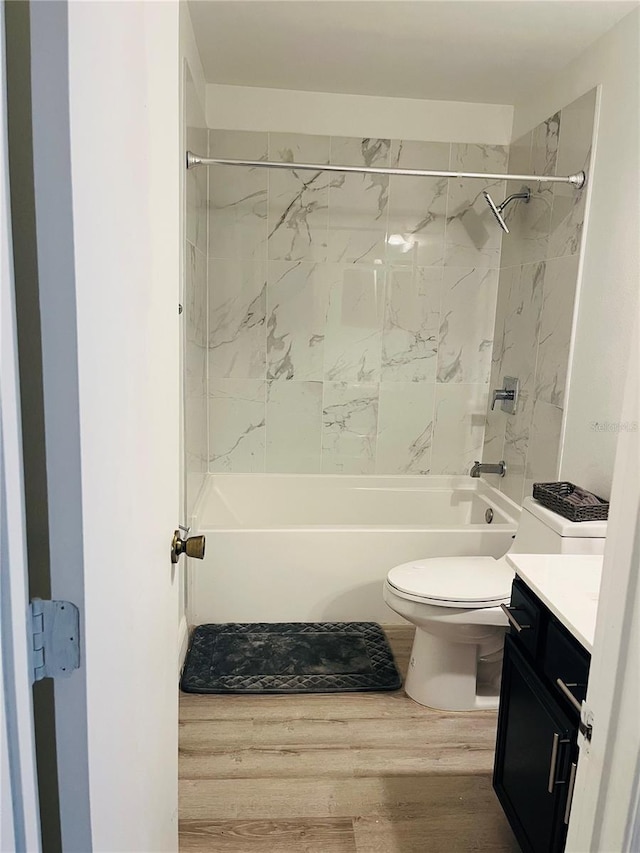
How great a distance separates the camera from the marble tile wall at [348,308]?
10.7 feet

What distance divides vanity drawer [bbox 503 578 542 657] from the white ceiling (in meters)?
1.97

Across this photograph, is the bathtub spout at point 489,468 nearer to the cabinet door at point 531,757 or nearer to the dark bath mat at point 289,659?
the dark bath mat at point 289,659

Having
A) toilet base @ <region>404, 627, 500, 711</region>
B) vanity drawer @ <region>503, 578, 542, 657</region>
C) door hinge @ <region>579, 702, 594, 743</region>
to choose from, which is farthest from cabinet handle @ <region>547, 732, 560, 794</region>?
toilet base @ <region>404, 627, 500, 711</region>

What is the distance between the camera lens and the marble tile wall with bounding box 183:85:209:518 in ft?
8.35

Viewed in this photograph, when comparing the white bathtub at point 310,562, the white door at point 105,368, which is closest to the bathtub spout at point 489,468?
the white bathtub at point 310,562

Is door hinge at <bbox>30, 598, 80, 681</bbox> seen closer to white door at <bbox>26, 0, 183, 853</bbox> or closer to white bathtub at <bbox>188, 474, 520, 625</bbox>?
white door at <bbox>26, 0, 183, 853</bbox>

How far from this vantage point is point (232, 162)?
8.50 feet

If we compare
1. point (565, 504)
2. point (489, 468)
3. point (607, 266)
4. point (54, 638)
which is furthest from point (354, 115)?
point (54, 638)

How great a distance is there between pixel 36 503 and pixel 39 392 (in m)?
0.13

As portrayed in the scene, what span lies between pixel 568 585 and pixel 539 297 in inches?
69.5

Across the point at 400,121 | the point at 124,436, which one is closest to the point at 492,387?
the point at 400,121

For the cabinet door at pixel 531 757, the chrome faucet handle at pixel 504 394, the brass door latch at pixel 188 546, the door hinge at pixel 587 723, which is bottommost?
the cabinet door at pixel 531 757

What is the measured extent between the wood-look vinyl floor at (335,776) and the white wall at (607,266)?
108 centimetres

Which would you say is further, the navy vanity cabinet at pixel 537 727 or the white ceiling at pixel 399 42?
the white ceiling at pixel 399 42
